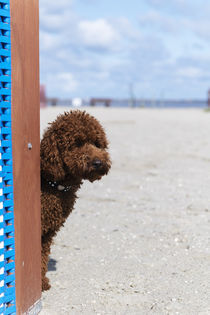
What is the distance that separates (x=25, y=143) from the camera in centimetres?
289

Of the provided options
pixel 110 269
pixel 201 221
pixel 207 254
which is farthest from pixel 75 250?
pixel 201 221

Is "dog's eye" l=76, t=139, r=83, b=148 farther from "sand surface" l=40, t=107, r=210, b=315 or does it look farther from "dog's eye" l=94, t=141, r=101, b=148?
"sand surface" l=40, t=107, r=210, b=315

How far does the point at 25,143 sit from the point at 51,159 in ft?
1.32

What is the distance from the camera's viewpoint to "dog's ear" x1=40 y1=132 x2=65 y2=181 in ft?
10.7

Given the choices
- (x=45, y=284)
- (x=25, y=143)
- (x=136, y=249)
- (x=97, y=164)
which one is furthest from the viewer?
(x=136, y=249)

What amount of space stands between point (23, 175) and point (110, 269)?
1.73 metres

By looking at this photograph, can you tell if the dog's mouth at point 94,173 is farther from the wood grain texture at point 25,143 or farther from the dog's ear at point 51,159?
the wood grain texture at point 25,143

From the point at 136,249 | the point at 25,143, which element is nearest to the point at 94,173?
the point at 25,143

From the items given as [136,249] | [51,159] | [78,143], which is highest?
[78,143]

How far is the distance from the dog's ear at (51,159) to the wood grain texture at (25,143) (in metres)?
0.17

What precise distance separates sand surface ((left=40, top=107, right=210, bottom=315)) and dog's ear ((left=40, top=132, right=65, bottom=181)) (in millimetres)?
1051

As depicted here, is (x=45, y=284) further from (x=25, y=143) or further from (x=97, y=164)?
(x=25, y=143)

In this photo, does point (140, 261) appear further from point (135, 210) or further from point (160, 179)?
point (160, 179)

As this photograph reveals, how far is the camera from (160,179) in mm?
8234
